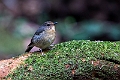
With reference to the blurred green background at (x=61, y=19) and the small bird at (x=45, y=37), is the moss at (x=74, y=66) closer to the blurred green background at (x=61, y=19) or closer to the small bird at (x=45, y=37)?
the small bird at (x=45, y=37)

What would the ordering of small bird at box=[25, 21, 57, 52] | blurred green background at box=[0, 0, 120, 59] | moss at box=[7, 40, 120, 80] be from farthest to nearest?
blurred green background at box=[0, 0, 120, 59], small bird at box=[25, 21, 57, 52], moss at box=[7, 40, 120, 80]

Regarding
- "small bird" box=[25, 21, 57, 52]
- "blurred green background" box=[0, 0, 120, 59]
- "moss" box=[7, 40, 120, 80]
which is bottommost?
"moss" box=[7, 40, 120, 80]

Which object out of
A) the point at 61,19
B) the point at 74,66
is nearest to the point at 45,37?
the point at 74,66

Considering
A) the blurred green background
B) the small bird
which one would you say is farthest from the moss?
the blurred green background

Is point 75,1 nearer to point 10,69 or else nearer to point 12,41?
point 12,41

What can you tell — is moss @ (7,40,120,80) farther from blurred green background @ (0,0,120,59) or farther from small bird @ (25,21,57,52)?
blurred green background @ (0,0,120,59)

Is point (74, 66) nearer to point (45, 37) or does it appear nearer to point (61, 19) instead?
point (45, 37)

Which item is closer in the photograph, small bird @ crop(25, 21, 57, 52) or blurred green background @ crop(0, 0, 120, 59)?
small bird @ crop(25, 21, 57, 52)

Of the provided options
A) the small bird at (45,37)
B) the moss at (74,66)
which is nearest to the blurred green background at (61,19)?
the small bird at (45,37)
